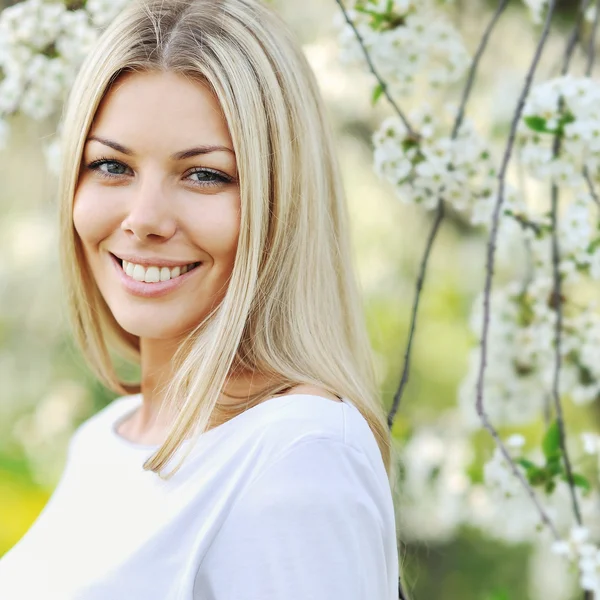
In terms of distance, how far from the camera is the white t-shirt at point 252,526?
967 millimetres

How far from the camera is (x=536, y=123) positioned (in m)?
1.54

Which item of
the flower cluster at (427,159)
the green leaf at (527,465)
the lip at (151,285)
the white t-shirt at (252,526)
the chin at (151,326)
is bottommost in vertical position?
the green leaf at (527,465)

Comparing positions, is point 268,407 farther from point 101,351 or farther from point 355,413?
point 101,351

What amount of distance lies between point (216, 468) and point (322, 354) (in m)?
0.22

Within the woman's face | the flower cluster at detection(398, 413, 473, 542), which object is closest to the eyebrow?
the woman's face

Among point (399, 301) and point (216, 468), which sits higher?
point (216, 468)

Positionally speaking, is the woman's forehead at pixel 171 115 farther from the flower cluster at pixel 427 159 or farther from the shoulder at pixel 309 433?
the flower cluster at pixel 427 159

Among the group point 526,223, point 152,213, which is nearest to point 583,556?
point 526,223

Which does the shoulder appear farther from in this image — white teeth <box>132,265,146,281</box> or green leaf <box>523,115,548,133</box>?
green leaf <box>523,115,548,133</box>

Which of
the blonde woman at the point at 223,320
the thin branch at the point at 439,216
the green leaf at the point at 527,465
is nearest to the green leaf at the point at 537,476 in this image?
the green leaf at the point at 527,465

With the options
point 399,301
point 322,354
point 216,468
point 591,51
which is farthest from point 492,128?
point 216,468

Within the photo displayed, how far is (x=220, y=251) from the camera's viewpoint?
3.88ft

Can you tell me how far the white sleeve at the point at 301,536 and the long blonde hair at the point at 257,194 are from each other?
0.16 metres

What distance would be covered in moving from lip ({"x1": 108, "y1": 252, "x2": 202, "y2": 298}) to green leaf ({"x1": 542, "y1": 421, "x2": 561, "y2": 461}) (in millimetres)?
788
